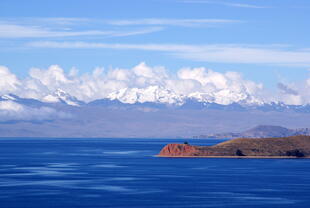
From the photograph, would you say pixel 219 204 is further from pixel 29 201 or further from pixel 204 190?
pixel 29 201

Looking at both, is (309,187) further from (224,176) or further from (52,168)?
(52,168)

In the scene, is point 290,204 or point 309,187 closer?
point 290,204

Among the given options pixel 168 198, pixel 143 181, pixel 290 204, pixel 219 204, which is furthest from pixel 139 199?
pixel 143 181

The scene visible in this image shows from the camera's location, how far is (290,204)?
11862 centimetres

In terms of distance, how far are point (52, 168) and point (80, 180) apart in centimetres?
3994

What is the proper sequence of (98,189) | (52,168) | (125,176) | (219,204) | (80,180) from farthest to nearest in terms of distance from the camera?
1. (52,168)
2. (125,176)
3. (80,180)
4. (98,189)
5. (219,204)

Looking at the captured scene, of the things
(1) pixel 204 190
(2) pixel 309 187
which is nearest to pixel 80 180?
(1) pixel 204 190

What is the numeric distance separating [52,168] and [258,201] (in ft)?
273

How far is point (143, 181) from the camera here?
15625 cm

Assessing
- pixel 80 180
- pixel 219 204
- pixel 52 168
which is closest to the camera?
pixel 219 204

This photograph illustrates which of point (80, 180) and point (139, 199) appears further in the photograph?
point (80, 180)

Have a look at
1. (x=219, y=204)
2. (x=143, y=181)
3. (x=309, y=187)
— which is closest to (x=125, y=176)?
(x=143, y=181)

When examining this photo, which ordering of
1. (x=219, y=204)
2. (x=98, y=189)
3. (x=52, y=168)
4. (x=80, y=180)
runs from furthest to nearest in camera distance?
(x=52, y=168) < (x=80, y=180) < (x=98, y=189) < (x=219, y=204)

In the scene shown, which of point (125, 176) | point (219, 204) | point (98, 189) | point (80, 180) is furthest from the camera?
A: point (125, 176)
